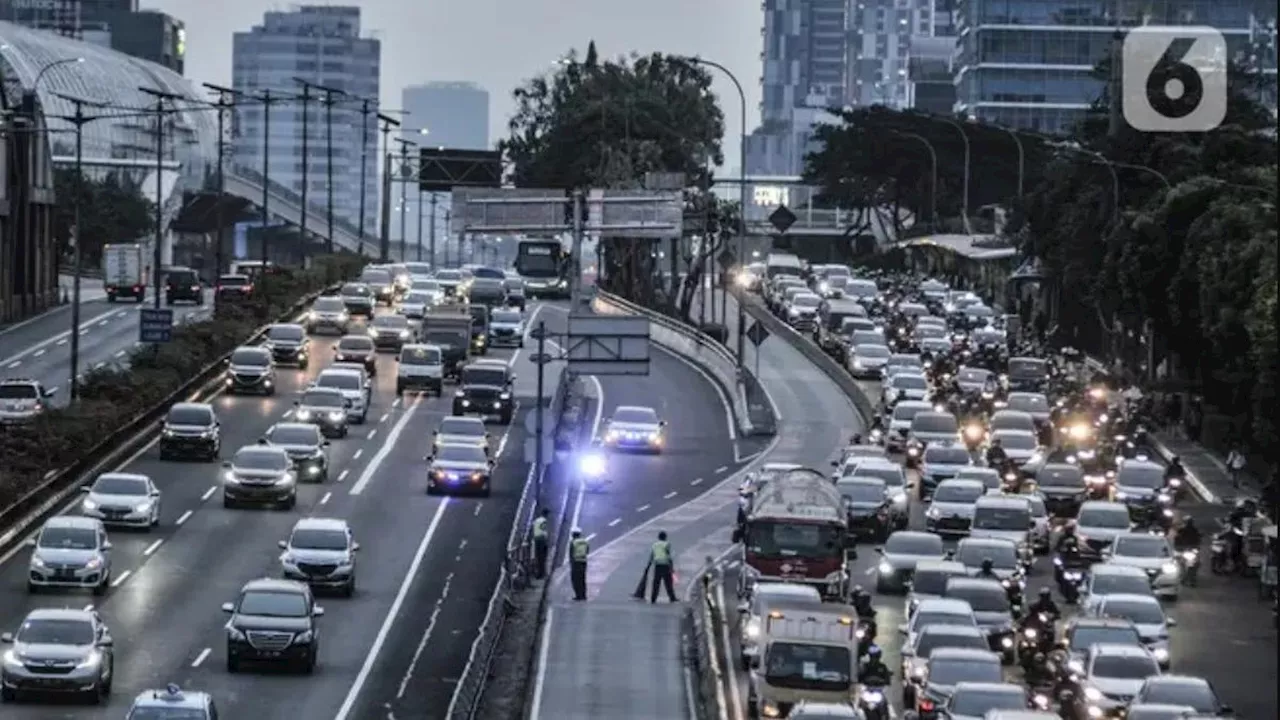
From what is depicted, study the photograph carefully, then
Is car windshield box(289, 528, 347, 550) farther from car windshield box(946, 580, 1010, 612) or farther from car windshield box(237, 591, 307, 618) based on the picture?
car windshield box(946, 580, 1010, 612)

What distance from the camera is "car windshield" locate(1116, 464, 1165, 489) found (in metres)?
70.9

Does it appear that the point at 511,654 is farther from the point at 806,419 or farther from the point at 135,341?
the point at 135,341

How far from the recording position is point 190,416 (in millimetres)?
75812

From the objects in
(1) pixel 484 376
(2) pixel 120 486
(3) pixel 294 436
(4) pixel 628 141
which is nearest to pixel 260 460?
(3) pixel 294 436

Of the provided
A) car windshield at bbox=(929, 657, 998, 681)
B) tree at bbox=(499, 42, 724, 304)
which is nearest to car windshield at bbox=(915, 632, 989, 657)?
car windshield at bbox=(929, 657, 998, 681)

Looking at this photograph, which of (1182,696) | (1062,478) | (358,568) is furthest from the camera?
(1062,478)

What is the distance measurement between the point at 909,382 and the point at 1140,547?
32.6 m

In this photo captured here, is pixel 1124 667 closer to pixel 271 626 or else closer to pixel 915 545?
pixel 271 626

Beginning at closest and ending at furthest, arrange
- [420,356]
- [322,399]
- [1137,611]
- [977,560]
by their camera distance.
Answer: [1137,611] → [977,560] → [322,399] → [420,356]

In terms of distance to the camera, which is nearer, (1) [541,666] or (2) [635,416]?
(1) [541,666]

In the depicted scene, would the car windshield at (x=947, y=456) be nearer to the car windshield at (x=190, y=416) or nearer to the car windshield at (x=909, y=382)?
the car windshield at (x=909, y=382)

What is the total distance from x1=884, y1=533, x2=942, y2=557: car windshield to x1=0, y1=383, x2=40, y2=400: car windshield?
2649cm

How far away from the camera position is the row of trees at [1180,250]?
68250mm

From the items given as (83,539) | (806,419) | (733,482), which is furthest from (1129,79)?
(83,539)
